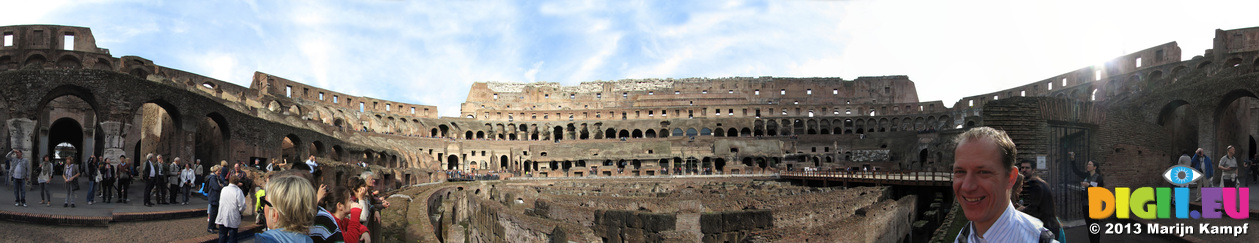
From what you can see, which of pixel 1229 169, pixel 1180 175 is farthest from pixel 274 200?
pixel 1229 169

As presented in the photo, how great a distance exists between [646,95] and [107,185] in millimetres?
59412

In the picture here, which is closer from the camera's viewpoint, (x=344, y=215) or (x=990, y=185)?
(x=990, y=185)

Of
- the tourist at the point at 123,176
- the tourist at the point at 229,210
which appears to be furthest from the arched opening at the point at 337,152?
the tourist at the point at 229,210

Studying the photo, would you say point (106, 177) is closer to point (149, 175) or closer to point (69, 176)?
point (149, 175)

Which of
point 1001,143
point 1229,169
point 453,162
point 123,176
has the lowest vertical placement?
point 453,162

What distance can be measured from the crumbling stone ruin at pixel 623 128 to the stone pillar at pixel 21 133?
5 centimetres

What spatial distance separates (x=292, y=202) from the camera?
348 centimetres

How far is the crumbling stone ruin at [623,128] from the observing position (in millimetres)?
11250

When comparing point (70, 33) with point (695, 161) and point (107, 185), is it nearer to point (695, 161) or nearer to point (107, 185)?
point (107, 185)

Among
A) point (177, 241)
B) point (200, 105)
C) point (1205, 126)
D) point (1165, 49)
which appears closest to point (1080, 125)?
point (1205, 126)

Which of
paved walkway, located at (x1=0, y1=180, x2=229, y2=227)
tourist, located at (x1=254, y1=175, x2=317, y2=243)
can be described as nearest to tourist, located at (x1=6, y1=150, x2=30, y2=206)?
paved walkway, located at (x1=0, y1=180, x2=229, y2=227)

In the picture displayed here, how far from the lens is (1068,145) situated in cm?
1109

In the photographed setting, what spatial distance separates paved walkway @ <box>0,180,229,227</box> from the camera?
9172 millimetres

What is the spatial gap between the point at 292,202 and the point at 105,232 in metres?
8.22
